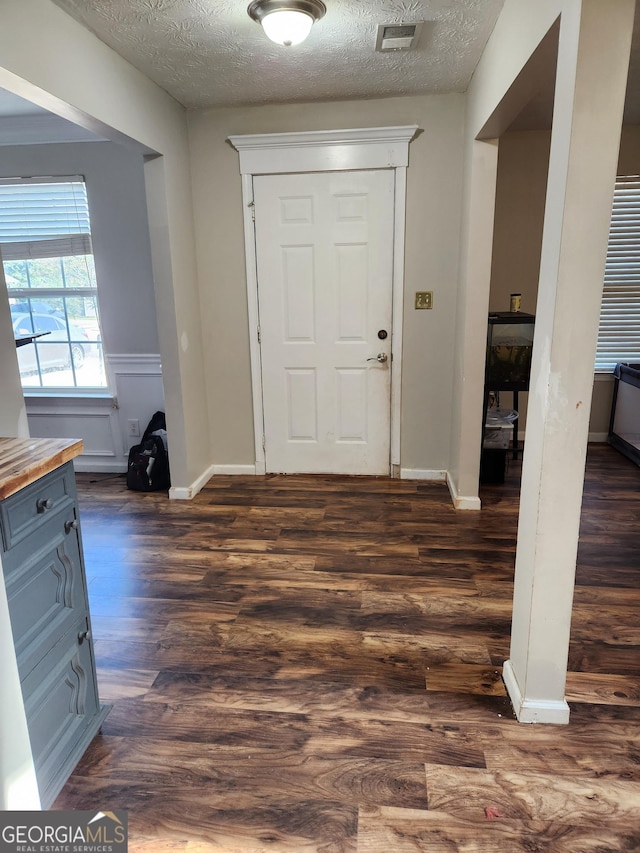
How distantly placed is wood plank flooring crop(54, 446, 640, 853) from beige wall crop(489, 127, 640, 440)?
1.94m

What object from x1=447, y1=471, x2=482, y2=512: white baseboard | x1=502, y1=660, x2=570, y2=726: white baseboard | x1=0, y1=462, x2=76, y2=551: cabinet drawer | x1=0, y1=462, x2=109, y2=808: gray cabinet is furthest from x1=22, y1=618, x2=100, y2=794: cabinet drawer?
x1=447, y1=471, x2=482, y2=512: white baseboard

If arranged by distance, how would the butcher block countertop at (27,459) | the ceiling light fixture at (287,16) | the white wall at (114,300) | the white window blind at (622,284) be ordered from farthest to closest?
the white window blind at (622,284), the white wall at (114,300), the ceiling light fixture at (287,16), the butcher block countertop at (27,459)

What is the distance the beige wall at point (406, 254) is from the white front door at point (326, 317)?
150 mm

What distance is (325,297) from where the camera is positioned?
144 inches

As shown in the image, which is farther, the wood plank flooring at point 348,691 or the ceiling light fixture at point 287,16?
the ceiling light fixture at point 287,16

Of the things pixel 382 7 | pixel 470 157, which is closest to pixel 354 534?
pixel 470 157

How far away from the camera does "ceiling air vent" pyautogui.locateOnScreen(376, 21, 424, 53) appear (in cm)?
237

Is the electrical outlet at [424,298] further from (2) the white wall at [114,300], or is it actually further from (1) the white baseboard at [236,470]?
(2) the white wall at [114,300]

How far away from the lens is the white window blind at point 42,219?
3.83 m

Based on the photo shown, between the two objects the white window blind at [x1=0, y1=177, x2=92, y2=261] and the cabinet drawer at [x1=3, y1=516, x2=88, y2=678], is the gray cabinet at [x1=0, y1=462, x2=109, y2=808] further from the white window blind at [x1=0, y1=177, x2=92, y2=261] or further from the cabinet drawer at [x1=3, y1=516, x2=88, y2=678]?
the white window blind at [x1=0, y1=177, x2=92, y2=261]

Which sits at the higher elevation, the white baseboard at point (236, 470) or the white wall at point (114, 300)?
the white wall at point (114, 300)

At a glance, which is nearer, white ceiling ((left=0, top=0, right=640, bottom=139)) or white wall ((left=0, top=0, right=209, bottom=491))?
white wall ((left=0, top=0, right=209, bottom=491))

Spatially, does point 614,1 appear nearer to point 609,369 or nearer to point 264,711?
point 264,711

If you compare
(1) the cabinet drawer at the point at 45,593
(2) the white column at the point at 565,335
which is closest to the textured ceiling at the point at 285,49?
(2) the white column at the point at 565,335
